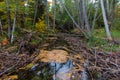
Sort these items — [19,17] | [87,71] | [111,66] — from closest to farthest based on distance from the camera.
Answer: [87,71] < [111,66] < [19,17]

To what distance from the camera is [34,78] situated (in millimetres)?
4453

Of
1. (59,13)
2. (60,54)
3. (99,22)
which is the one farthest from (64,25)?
(60,54)

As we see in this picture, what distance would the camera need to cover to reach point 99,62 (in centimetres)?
544

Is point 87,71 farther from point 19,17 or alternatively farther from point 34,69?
point 19,17

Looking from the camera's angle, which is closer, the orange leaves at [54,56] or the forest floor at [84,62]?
the forest floor at [84,62]

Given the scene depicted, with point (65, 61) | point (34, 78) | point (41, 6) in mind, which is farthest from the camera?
point (41, 6)

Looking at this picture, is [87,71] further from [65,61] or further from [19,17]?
[19,17]

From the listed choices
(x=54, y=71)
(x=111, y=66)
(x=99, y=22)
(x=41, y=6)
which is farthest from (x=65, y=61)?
(x=99, y=22)

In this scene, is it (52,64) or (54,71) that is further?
(52,64)

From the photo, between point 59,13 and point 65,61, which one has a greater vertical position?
point 59,13

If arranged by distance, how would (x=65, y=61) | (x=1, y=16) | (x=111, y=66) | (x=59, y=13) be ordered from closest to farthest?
(x=111, y=66)
(x=65, y=61)
(x=1, y=16)
(x=59, y=13)

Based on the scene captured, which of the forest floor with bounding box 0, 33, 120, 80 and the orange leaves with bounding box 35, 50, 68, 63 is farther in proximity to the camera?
the orange leaves with bounding box 35, 50, 68, 63

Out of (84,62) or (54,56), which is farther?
(54,56)

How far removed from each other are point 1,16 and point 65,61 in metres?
7.57
